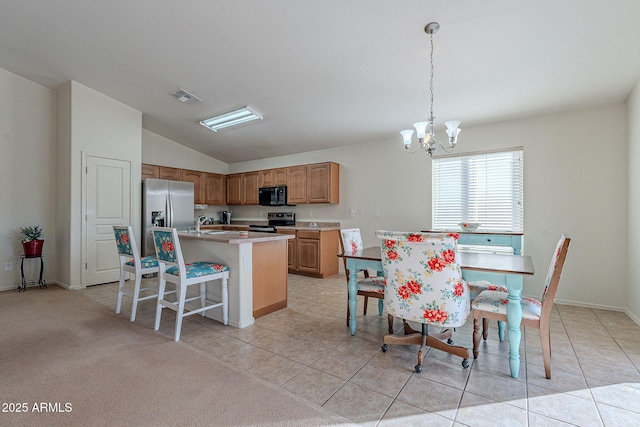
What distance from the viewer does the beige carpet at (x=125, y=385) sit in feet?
5.04

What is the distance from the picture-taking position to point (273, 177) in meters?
5.95

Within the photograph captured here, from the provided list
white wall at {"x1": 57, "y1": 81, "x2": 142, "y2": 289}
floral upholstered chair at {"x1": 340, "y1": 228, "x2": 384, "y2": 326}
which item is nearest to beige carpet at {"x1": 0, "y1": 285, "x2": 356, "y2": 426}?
floral upholstered chair at {"x1": 340, "y1": 228, "x2": 384, "y2": 326}

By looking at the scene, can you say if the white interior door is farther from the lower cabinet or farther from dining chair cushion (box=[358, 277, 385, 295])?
dining chair cushion (box=[358, 277, 385, 295])

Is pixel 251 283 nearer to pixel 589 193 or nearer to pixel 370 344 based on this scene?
pixel 370 344

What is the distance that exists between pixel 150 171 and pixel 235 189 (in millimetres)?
1716

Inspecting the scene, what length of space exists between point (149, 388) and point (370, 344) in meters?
1.58

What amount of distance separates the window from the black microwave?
276 centimetres

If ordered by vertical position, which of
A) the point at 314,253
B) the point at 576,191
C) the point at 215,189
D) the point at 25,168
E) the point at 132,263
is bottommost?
the point at 314,253

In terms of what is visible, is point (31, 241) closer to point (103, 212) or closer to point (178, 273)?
point (103, 212)

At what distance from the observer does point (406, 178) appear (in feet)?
15.3

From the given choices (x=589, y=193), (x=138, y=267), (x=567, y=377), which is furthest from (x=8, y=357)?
(x=589, y=193)

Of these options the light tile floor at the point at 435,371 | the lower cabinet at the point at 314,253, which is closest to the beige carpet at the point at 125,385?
the light tile floor at the point at 435,371

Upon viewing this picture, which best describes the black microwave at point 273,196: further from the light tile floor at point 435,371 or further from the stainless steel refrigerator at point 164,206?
the light tile floor at point 435,371

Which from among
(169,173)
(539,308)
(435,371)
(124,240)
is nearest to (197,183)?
(169,173)
